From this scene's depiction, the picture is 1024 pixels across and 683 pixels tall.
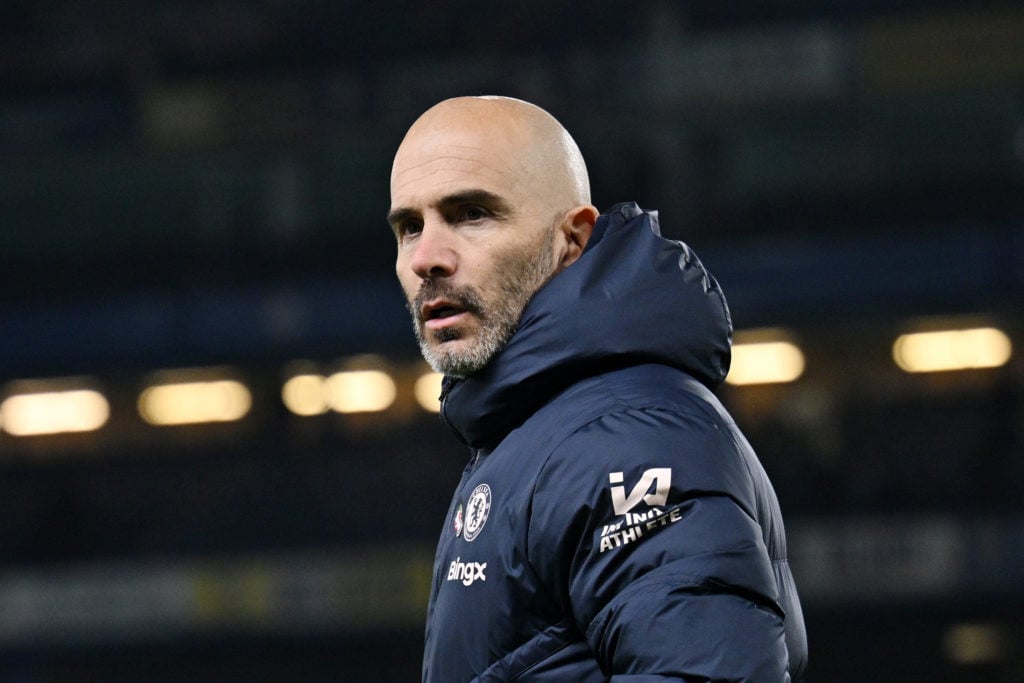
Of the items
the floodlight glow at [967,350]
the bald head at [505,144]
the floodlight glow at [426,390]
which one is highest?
the floodlight glow at [426,390]

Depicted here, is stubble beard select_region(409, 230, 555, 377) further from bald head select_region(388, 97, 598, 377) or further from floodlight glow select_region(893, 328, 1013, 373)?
floodlight glow select_region(893, 328, 1013, 373)

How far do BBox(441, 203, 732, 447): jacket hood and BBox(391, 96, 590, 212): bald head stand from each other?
3.4 inches

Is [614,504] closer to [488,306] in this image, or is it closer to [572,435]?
[572,435]

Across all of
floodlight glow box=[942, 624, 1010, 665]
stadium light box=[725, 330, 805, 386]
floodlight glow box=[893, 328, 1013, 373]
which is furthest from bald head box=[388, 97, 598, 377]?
floodlight glow box=[893, 328, 1013, 373]

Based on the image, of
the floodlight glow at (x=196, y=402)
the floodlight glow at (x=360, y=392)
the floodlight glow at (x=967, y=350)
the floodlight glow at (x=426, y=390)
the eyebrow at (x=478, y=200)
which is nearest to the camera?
the eyebrow at (x=478, y=200)

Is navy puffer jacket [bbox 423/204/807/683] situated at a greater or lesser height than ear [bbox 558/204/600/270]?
lesser

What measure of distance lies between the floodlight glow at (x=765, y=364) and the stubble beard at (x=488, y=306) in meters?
15.9

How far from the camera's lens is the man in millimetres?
1527

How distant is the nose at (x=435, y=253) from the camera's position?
1.87 meters

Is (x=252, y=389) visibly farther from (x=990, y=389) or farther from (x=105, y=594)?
(x=990, y=389)

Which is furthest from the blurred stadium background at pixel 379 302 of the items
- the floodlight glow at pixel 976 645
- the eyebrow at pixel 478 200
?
the eyebrow at pixel 478 200

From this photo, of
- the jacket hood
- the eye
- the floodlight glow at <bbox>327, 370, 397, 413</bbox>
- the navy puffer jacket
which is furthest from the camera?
the floodlight glow at <bbox>327, 370, 397, 413</bbox>

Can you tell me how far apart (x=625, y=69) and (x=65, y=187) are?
7164 millimetres

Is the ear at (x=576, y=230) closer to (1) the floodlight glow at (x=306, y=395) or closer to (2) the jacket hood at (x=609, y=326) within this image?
(2) the jacket hood at (x=609, y=326)
